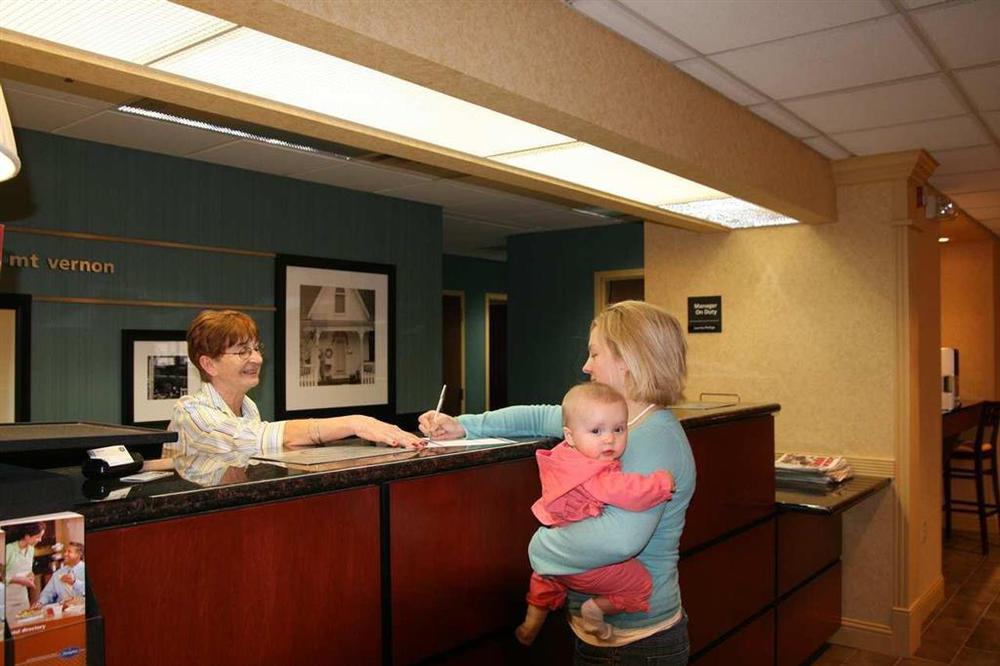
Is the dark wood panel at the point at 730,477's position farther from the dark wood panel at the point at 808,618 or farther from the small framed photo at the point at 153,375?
the small framed photo at the point at 153,375

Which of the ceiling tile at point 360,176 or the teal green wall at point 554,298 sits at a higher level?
the ceiling tile at point 360,176

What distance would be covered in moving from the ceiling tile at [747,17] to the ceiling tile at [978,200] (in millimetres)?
3893

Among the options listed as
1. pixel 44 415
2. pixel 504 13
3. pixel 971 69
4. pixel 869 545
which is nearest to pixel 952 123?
pixel 971 69

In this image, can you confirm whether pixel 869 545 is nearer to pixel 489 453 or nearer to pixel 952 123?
pixel 952 123

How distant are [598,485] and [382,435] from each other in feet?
2.30

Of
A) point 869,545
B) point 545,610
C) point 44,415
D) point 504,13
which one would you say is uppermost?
point 504,13

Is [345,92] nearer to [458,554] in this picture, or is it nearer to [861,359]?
[458,554]

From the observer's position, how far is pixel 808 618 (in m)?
4.23

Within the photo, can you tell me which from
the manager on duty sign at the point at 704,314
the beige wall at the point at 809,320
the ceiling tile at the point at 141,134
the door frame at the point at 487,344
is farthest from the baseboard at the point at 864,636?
the door frame at the point at 487,344

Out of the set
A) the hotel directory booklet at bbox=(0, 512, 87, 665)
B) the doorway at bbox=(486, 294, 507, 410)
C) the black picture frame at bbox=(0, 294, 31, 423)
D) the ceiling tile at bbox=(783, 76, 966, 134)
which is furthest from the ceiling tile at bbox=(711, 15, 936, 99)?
the doorway at bbox=(486, 294, 507, 410)

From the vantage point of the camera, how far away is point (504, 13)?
7.54 ft

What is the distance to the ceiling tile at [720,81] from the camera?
313 centimetres

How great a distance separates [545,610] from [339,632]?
0.58m

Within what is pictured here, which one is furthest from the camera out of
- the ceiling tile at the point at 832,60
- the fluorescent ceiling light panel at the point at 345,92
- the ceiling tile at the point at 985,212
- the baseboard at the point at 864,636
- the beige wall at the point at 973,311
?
the beige wall at the point at 973,311
